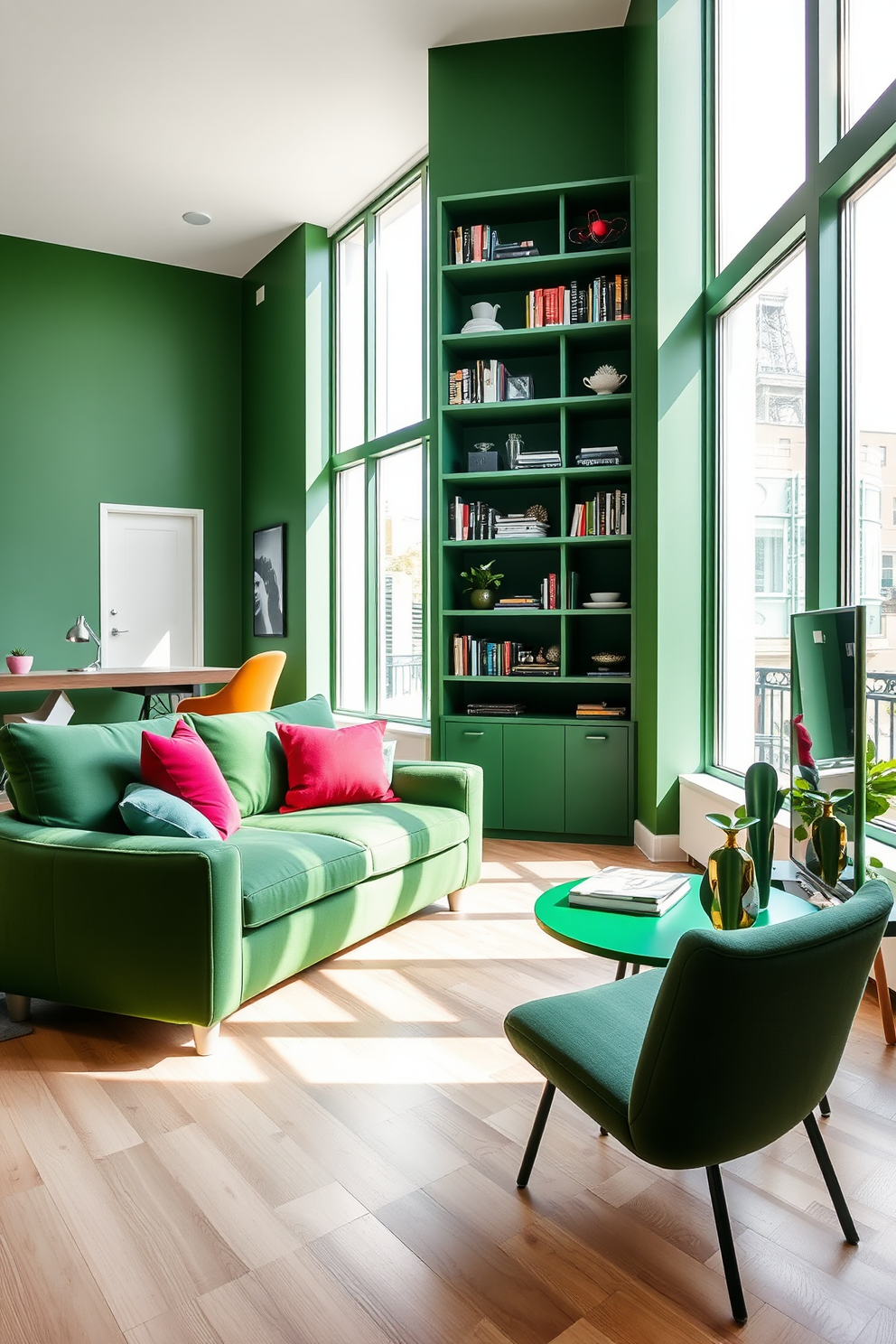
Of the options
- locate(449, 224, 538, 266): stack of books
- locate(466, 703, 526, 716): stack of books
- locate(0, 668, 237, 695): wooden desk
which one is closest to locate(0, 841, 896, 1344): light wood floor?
locate(466, 703, 526, 716): stack of books

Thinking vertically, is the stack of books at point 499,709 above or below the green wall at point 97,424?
below

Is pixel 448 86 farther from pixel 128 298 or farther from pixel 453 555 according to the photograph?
pixel 128 298

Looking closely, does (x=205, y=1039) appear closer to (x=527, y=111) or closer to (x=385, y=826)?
(x=385, y=826)

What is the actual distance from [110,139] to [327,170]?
1.39 metres

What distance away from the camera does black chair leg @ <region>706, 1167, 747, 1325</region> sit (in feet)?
4.54

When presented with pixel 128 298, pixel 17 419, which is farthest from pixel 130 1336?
pixel 128 298

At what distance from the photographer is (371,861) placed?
292cm

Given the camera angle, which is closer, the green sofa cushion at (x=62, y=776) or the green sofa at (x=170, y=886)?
the green sofa at (x=170, y=886)

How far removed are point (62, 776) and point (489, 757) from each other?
2.53 m

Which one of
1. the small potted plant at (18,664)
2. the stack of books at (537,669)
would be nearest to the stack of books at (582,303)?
the stack of books at (537,669)

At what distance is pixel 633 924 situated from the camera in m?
1.93

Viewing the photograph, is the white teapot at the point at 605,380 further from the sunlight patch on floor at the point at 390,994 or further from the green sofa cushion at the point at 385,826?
the sunlight patch on floor at the point at 390,994

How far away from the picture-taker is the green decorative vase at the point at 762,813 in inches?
78.7

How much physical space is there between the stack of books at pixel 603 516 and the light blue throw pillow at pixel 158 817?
9.00 ft
